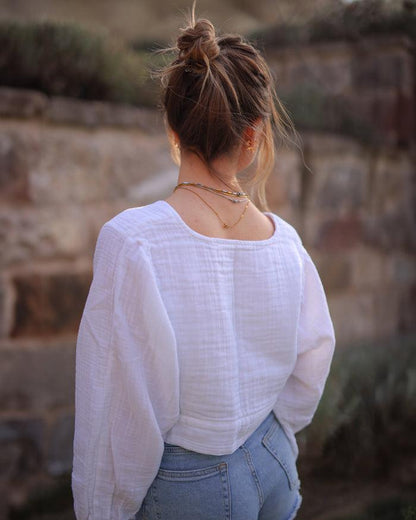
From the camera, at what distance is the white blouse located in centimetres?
132

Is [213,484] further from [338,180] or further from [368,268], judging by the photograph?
[368,268]

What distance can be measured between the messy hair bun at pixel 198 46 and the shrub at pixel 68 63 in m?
1.54

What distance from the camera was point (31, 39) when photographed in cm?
313

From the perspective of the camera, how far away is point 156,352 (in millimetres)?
1318

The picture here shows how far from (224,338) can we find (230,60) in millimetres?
699

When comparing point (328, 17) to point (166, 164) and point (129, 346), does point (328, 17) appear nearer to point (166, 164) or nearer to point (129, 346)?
point (166, 164)

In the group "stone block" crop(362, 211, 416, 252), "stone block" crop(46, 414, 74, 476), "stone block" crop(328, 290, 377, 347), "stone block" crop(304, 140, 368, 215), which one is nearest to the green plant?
"stone block" crop(304, 140, 368, 215)

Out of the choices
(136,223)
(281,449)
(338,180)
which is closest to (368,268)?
(338,180)

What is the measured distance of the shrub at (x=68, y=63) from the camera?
304 cm

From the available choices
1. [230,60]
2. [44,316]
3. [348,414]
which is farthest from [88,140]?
[348,414]

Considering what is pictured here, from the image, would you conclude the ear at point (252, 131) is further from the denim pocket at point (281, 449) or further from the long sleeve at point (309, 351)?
the denim pocket at point (281, 449)

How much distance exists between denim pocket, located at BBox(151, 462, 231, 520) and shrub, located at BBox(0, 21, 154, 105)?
2.11 meters

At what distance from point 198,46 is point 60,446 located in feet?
7.80

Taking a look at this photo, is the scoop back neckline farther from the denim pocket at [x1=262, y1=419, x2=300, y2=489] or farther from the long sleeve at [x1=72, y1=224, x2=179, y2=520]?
the denim pocket at [x1=262, y1=419, x2=300, y2=489]
